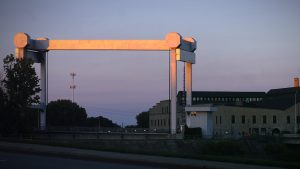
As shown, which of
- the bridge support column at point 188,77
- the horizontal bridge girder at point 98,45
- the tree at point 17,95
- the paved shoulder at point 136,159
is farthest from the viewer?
the bridge support column at point 188,77

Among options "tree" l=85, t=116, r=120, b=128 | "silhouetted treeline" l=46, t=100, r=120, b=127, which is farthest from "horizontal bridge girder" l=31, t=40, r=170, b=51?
"tree" l=85, t=116, r=120, b=128

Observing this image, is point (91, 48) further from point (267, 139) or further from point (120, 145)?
point (267, 139)

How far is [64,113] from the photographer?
111375mm

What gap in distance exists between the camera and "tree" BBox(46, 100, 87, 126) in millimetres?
109562

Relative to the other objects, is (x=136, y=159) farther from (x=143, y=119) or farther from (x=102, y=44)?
(x=143, y=119)

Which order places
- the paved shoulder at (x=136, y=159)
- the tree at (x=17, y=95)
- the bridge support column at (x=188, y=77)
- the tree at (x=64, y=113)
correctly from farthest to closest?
the tree at (x=64, y=113), the bridge support column at (x=188, y=77), the tree at (x=17, y=95), the paved shoulder at (x=136, y=159)

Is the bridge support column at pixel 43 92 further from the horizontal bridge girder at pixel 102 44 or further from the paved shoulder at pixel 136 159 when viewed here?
the paved shoulder at pixel 136 159

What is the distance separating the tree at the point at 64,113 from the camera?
109562mm

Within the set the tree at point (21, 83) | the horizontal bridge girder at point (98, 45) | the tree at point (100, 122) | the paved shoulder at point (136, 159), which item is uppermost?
the horizontal bridge girder at point (98, 45)

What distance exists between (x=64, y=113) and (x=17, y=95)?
201 feet

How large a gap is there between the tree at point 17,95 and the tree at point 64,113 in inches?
2224

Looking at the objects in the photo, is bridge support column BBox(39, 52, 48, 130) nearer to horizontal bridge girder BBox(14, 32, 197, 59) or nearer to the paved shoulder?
horizontal bridge girder BBox(14, 32, 197, 59)

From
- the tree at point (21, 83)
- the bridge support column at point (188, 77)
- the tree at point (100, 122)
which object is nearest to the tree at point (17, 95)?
the tree at point (21, 83)

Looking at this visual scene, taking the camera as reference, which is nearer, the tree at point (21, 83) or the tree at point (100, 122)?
the tree at point (21, 83)
